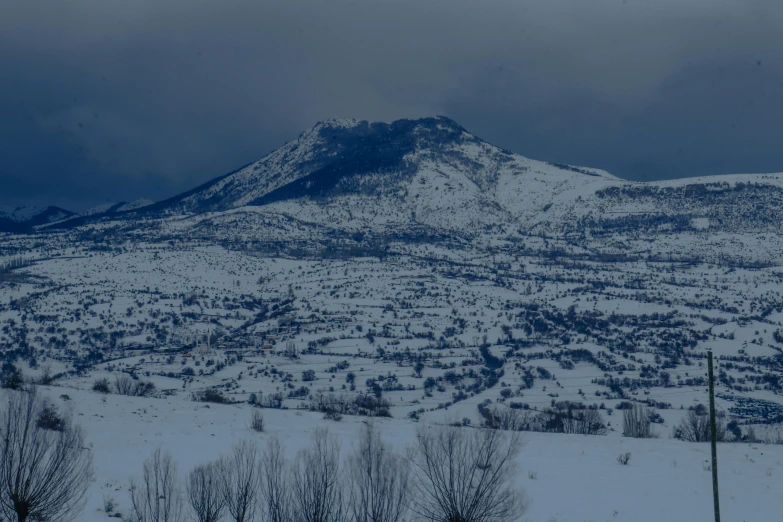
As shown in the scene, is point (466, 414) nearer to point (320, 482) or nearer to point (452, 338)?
point (452, 338)

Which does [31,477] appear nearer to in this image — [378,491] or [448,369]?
[378,491]

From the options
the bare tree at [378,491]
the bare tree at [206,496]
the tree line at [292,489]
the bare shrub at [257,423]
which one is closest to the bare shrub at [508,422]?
the tree line at [292,489]

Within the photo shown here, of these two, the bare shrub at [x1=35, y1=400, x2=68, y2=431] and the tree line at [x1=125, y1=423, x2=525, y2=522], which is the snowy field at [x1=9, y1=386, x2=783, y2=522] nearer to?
the bare shrub at [x1=35, y1=400, x2=68, y2=431]

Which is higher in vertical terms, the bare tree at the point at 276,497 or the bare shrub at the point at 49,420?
the bare shrub at the point at 49,420

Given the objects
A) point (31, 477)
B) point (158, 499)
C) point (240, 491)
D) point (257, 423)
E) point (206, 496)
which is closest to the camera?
point (158, 499)

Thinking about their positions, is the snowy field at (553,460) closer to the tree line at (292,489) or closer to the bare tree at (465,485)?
the tree line at (292,489)

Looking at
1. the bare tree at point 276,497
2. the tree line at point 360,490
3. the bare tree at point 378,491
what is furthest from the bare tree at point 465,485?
the bare tree at point 276,497

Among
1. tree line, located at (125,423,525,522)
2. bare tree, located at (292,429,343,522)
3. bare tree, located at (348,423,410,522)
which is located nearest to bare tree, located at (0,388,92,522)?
tree line, located at (125,423,525,522)

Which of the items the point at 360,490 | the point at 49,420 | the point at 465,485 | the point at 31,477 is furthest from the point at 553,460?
the point at 49,420

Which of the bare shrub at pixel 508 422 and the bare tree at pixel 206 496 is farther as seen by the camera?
the bare shrub at pixel 508 422

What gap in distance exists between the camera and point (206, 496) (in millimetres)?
24688

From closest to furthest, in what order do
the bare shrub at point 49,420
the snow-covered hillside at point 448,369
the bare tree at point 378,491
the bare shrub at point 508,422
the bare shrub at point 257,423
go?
the bare tree at point 378,491 < the bare shrub at point 49,420 < the snow-covered hillside at point 448,369 < the bare shrub at point 257,423 < the bare shrub at point 508,422

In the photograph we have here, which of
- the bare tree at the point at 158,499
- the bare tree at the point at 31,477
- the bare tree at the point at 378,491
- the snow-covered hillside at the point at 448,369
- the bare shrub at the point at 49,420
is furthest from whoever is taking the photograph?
the snow-covered hillside at the point at 448,369

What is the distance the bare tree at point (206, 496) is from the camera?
80.0ft
